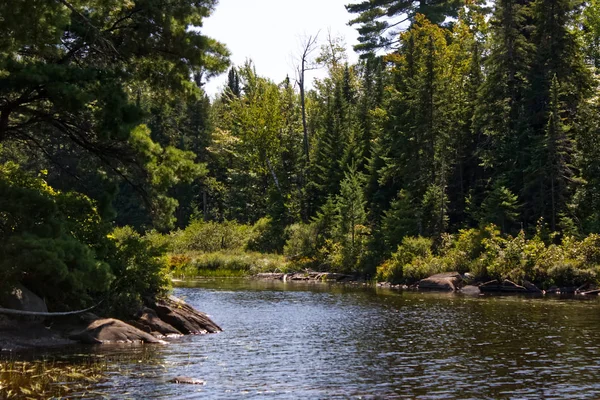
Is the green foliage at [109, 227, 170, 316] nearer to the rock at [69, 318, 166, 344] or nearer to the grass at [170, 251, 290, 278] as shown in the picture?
the rock at [69, 318, 166, 344]

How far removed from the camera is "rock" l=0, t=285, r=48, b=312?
62.5ft

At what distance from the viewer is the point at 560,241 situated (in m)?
44.8

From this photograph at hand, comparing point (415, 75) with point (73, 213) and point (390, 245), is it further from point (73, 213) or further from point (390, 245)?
point (73, 213)

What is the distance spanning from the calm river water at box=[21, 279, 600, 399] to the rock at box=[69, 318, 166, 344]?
865 millimetres

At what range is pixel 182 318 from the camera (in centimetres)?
2370

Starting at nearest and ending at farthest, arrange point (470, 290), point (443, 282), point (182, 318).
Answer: point (182, 318)
point (470, 290)
point (443, 282)

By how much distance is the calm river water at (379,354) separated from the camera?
48.1ft

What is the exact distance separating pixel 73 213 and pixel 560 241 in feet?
108

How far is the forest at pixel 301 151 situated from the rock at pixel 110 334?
1309mm

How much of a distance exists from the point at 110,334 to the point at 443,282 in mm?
25428

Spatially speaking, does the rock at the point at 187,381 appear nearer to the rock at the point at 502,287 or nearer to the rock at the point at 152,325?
the rock at the point at 152,325

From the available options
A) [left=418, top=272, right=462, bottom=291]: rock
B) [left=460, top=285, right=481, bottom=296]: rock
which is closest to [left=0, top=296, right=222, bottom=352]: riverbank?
[left=460, top=285, right=481, bottom=296]: rock

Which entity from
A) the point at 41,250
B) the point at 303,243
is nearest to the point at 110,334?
the point at 41,250

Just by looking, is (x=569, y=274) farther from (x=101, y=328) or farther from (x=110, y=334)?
(x=101, y=328)
